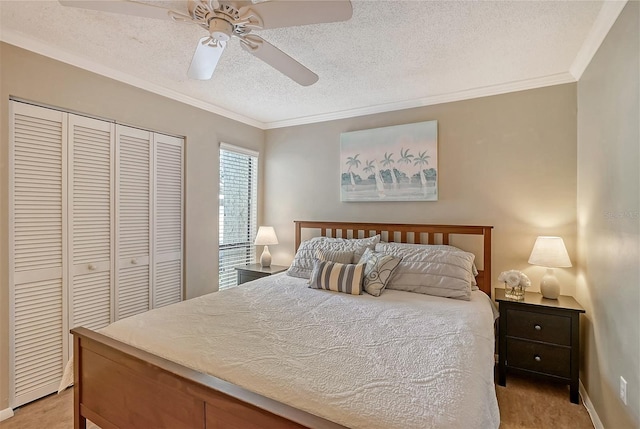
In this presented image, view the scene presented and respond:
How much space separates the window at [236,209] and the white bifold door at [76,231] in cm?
66

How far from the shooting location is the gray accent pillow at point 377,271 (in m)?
2.50

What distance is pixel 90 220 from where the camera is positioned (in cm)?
251

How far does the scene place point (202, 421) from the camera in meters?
1.23

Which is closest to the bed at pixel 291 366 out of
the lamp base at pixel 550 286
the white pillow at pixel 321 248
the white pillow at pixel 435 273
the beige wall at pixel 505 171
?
the white pillow at pixel 435 273

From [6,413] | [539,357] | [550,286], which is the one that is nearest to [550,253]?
[550,286]

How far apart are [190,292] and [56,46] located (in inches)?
90.7

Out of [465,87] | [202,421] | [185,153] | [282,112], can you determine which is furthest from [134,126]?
[465,87]

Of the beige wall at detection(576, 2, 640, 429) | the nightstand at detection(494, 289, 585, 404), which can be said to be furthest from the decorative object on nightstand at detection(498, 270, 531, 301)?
the beige wall at detection(576, 2, 640, 429)

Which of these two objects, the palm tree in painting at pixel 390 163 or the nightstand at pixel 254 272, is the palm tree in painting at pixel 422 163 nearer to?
the palm tree in painting at pixel 390 163

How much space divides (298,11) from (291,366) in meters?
1.53

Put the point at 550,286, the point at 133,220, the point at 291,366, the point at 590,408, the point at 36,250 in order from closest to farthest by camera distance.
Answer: the point at 291,366, the point at 590,408, the point at 36,250, the point at 550,286, the point at 133,220

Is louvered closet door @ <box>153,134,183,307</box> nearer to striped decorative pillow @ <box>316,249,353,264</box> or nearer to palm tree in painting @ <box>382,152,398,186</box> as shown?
striped decorative pillow @ <box>316,249,353,264</box>

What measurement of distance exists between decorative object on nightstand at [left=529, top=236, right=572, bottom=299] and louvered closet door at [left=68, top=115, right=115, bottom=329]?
3445 millimetres

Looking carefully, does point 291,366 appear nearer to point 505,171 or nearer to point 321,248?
point 321,248
